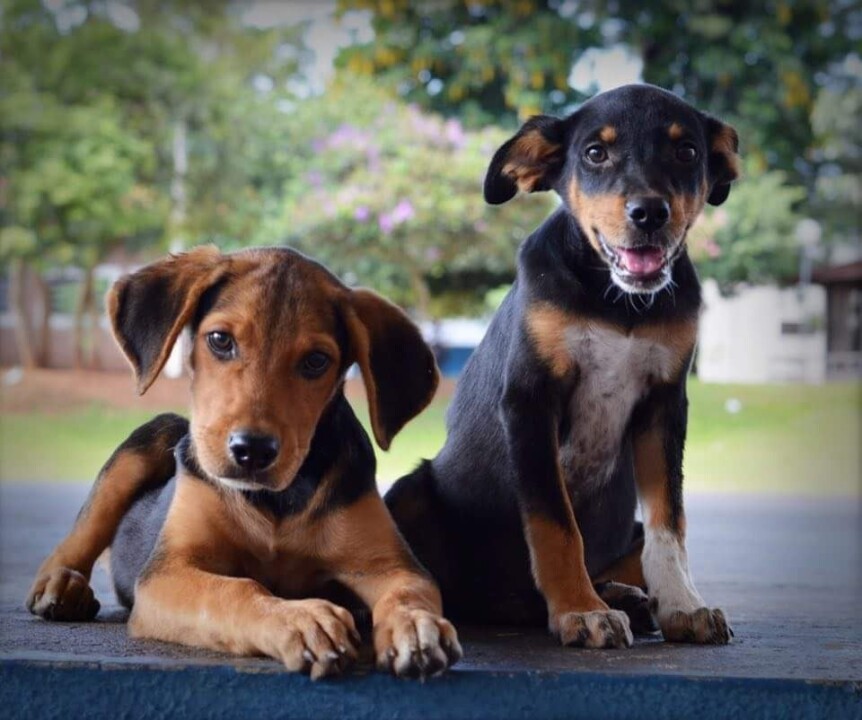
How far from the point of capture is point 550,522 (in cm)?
192

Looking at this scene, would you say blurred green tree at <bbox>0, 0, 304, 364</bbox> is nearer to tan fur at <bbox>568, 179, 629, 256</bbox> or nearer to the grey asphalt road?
the grey asphalt road

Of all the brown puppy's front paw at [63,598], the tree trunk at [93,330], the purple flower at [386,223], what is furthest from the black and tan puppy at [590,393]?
the tree trunk at [93,330]

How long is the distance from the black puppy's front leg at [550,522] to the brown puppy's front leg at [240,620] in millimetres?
388

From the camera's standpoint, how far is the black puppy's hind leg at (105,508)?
2.09 m

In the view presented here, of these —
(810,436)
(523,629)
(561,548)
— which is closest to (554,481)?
(561,548)

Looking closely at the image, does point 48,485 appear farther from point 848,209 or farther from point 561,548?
point 561,548

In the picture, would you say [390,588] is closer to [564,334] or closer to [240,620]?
[240,620]

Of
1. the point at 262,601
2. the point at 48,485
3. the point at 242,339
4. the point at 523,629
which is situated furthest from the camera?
the point at 48,485

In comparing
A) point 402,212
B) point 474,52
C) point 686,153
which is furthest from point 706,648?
point 402,212

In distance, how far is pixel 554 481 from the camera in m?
1.93

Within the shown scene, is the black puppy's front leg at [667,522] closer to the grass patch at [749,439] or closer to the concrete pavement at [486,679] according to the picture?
the concrete pavement at [486,679]

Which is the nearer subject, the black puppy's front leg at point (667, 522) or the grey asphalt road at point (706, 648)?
the grey asphalt road at point (706, 648)

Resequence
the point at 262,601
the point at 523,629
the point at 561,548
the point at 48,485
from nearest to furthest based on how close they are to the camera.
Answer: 1. the point at 262,601
2. the point at 561,548
3. the point at 523,629
4. the point at 48,485

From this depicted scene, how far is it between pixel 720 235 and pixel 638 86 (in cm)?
566
